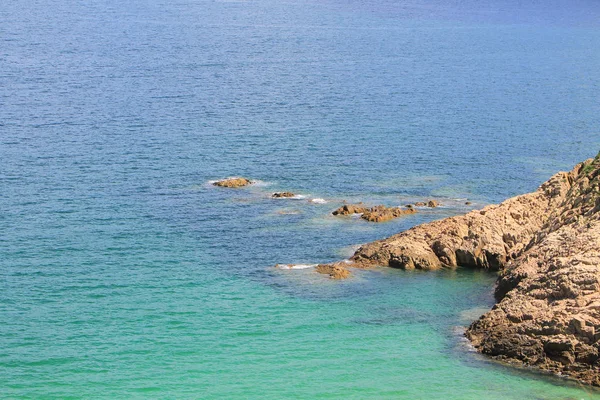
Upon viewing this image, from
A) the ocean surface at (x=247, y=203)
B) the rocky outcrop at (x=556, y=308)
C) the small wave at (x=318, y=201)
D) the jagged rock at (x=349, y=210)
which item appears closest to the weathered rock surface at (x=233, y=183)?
the ocean surface at (x=247, y=203)

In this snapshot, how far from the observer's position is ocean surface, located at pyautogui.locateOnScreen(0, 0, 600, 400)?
50.5 m

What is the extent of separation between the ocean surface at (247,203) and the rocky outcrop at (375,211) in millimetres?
1267

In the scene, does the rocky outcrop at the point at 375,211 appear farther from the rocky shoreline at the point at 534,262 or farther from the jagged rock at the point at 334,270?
the jagged rock at the point at 334,270

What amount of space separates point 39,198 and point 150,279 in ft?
71.1

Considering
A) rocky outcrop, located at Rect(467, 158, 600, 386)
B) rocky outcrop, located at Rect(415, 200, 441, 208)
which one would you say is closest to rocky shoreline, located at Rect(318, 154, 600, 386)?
rocky outcrop, located at Rect(467, 158, 600, 386)

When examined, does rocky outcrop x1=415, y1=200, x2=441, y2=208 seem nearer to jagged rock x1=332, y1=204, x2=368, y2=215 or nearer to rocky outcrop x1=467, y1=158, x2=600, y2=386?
jagged rock x1=332, y1=204, x2=368, y2=215

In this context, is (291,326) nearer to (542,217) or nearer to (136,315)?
(136,315)

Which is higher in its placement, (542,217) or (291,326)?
(542,217)

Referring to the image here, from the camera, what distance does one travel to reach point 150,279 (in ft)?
212

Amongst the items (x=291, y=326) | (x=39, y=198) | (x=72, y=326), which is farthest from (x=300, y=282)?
(x=39, y=198)

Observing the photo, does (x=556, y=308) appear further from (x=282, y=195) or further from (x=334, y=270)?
(x=282, y=195)

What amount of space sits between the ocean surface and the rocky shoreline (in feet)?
4.33

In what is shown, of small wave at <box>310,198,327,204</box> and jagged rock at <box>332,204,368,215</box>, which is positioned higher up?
jagged rock at <box>332,204,368,215</box>

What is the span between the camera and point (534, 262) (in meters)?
55.3
